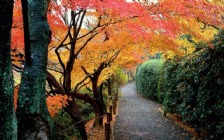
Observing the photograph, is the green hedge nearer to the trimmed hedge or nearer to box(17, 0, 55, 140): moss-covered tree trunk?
the trimmed hedge

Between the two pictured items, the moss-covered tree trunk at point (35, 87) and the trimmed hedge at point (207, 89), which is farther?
the trimmed hedge at point (207, 89)

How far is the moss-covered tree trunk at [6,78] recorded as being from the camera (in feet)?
6.95

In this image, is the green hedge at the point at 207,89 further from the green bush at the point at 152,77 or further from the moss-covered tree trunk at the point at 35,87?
the green bush at the point at 152,77

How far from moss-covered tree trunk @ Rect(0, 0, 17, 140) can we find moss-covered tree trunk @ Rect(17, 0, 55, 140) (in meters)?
0.96

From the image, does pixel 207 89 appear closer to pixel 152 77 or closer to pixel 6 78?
pixel 6 78

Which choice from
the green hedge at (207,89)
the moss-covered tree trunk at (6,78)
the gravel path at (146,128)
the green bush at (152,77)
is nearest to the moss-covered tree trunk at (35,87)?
the moss-covered tree trunk at (6,78)

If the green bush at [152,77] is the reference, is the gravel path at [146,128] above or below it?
below

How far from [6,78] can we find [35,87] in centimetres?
127

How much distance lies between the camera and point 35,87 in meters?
3.54

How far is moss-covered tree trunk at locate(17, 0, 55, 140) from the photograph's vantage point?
340 cm

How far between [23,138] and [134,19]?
4.24 metres

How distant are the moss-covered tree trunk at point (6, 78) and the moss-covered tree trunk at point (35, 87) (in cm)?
96

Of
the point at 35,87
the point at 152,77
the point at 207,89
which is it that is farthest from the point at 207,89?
the point at 152,77

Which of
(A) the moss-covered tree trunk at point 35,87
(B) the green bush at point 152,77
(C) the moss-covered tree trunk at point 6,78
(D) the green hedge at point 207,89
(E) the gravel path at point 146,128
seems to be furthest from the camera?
(B) the green bush at point 152,77
